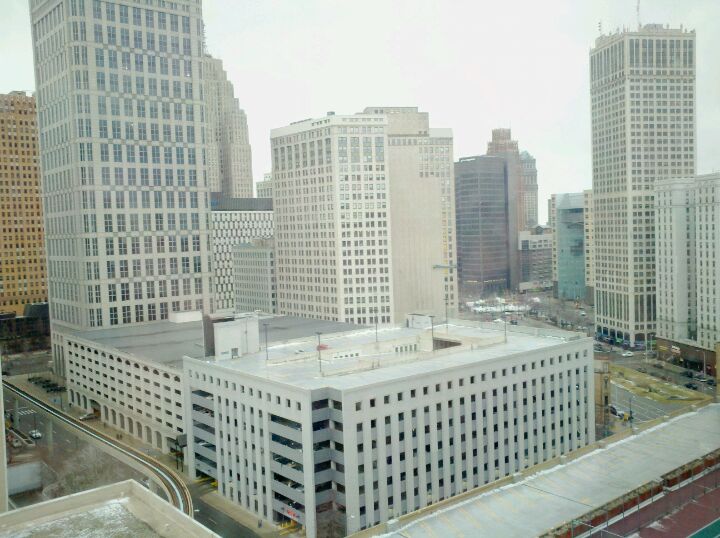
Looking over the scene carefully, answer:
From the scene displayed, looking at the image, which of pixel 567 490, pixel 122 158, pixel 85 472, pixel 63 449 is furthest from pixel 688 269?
pixel 85 472

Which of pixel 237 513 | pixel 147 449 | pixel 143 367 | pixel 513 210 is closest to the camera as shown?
pixel 237 513

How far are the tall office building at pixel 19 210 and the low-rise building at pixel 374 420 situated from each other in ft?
220

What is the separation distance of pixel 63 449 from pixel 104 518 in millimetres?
31037

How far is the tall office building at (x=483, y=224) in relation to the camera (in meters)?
135

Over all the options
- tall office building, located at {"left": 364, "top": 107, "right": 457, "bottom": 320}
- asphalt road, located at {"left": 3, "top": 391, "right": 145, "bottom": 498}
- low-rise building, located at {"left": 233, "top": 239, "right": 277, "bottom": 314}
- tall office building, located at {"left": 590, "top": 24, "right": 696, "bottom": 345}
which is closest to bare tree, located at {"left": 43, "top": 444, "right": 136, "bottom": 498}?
asphalt road, located at {"left": 3, "top": 391, "right": 145, "bottom": 498}

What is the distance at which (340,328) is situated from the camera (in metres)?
54.6

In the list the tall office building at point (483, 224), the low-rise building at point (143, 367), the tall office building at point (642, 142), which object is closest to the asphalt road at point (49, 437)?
the low-rise building at point (143, 367)

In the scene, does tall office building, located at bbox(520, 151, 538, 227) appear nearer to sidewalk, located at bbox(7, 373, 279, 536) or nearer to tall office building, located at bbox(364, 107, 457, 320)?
tall office building, located at bbox(364, 107, 457, 320)

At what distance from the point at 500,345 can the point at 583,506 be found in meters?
19.1

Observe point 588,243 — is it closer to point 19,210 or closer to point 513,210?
point 513,210

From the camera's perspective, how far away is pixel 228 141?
18500 cm

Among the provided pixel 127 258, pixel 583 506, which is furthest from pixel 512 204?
pixel 583 506

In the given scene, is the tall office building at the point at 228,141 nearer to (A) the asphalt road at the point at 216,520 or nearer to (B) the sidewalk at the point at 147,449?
(B) the sidewalk at the point at 147,449

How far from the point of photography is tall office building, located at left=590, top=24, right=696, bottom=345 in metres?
81.9
